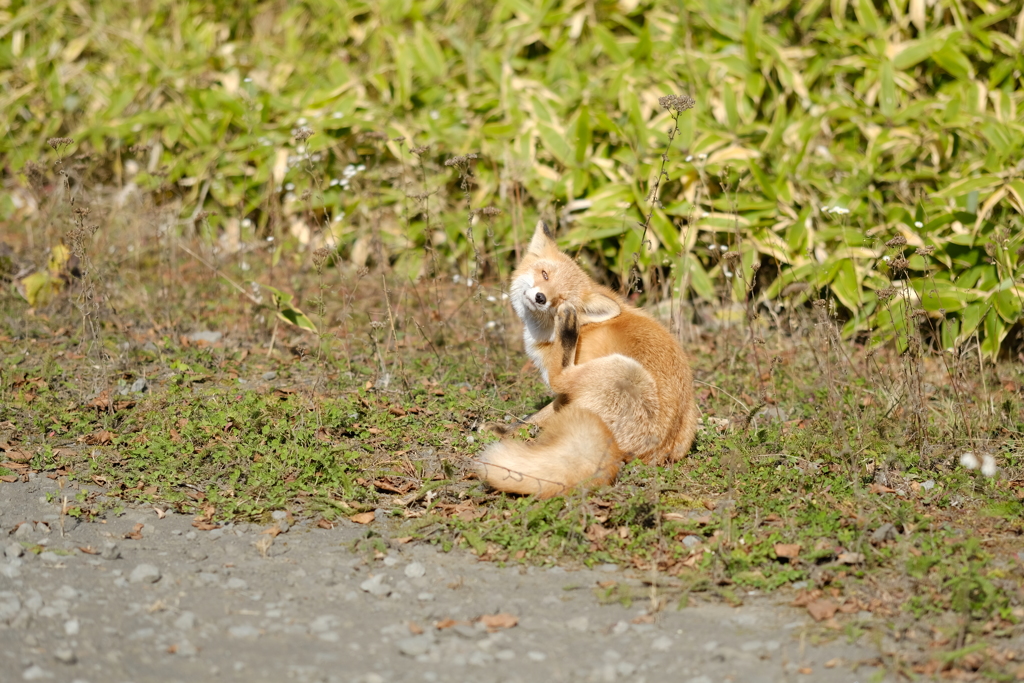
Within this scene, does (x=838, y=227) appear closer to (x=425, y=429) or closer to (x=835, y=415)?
(x=835, y=415)

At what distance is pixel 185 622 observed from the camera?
3.60 metres

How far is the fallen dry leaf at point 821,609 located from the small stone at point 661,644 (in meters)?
0.63

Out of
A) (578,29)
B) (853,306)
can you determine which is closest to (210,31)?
(578,29)

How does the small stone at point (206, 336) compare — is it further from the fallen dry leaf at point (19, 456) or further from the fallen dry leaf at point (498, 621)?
the fallen dry leaf at point (498, 621)

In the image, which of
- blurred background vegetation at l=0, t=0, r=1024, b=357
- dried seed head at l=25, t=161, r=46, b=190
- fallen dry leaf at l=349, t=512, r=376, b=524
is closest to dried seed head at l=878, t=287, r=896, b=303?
blurred background vegetation at l=0, t=0, r=1024, b=357

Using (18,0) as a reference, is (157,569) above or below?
below

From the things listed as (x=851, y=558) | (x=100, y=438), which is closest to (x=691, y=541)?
(x=851, y=558)

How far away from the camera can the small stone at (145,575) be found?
12.8 feet

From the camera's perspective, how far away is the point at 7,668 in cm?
328

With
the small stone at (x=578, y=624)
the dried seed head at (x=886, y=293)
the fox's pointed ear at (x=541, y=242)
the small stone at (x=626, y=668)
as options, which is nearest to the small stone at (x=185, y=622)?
the small stone at (x=578, y=624)

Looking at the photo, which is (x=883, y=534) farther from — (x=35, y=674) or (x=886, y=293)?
(x=35, y=674)

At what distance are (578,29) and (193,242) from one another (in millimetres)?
4214

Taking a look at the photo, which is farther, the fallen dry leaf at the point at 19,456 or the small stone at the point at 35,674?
the fallen dry leaf at the point at 19,456

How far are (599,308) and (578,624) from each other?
2109 millimetres
